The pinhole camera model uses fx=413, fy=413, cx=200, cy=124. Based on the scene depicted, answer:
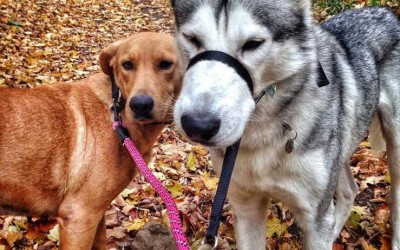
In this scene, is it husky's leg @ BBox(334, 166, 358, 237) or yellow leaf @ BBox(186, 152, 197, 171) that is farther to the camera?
yellow leaf @ BBox(186, 152, 197, 171)

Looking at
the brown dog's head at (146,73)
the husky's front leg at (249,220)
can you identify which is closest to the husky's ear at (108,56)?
the brown dog's head at (146,73)

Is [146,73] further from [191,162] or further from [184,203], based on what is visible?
[191,162]

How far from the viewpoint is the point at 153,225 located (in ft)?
10.7

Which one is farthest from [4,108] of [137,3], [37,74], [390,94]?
[137,3]

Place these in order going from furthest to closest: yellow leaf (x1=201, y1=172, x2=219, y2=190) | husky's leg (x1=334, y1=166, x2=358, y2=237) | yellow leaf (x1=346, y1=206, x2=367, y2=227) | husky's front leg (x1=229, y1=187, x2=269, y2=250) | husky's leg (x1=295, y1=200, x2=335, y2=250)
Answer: yellow leaf (x1=201, y1=172, x2=219, y2=190) < yellow leaf (x1=346, y1=206, x2=367, y2=227) < husky's leg (x1=334, y1=166, x2=358, y2=237) < husky's front leg (x1=229, y1=187, x2=269, y2=250) < husky's leg (x1=295, y1=200, x2=335, y2=250)

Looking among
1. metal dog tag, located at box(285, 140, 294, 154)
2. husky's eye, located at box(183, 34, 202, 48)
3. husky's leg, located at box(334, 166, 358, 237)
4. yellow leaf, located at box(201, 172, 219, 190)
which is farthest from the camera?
yellow leaf, located at box(201, 172, 219, 190)

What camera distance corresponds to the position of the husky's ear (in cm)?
328

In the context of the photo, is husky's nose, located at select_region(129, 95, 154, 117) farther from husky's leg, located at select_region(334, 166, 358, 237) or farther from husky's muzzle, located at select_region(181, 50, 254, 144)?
husky's leg, located at select_region(334, 166, 358, 237)

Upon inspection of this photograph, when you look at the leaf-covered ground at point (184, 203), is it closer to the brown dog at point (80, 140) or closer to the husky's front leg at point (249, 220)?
the brown dog at point (80, 140)

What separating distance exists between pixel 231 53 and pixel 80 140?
5.43 feet

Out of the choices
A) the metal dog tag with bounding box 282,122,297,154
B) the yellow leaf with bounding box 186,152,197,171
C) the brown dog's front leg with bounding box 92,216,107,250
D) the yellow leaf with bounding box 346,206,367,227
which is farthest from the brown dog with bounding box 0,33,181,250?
the yellow leaf with bounding box 346,206,367,227

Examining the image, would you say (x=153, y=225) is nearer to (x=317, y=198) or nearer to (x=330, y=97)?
(x=317, y=198)

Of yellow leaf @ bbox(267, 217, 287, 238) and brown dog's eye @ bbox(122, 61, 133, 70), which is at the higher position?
brown dog's eye @ bbox(122, 61, 133, 70)

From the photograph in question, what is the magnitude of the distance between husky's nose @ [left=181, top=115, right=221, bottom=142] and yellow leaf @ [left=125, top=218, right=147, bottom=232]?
84.2 inches
